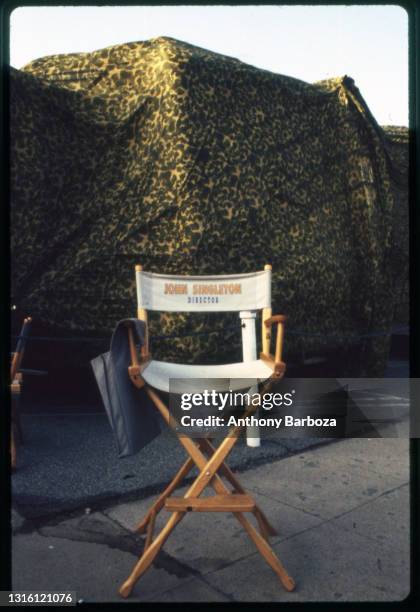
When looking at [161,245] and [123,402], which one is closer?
[123,402]

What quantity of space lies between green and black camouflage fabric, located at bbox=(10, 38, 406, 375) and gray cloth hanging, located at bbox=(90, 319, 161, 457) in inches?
79.9

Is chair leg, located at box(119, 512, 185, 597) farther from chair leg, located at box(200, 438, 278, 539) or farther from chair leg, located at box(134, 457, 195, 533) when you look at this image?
chair leg, located at box(200, 438, 278, 539)

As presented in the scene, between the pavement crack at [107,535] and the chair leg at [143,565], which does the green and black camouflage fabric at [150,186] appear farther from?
the chair leg at [143,565]

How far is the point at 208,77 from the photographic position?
4.36 meters

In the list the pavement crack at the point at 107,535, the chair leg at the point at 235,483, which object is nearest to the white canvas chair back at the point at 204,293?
the chair leg at the point at 235,483

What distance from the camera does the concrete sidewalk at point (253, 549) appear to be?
203cm

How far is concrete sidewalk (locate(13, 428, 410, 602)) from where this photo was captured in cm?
203

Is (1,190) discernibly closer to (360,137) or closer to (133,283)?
(133,283)

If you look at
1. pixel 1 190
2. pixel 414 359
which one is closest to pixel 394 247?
pixel 414 359

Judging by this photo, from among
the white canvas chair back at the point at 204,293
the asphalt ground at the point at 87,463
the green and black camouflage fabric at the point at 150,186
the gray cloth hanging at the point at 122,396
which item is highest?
the green and black camouflage fabric at the point at 150,186

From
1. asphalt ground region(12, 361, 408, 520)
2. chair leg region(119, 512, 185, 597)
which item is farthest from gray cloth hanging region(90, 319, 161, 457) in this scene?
asphalt ground region(12, 361, 408, 520)

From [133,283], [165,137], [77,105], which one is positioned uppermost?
[77,105]

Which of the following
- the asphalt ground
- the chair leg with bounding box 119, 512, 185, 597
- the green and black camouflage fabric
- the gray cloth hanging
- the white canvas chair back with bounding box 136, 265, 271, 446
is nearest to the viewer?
the chair leg with bounding box 119, 512, 185, 597

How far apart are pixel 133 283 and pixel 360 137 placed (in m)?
Answer: 2.63
